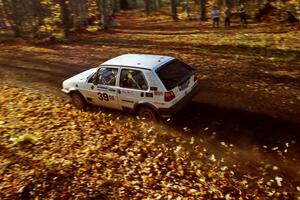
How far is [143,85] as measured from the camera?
833 cm

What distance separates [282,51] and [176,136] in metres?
9.43

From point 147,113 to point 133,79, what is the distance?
1.12m

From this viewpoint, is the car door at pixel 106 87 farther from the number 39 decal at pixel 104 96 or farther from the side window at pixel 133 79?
the side window at pixel 133 79

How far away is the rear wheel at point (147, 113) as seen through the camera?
852 centimetres

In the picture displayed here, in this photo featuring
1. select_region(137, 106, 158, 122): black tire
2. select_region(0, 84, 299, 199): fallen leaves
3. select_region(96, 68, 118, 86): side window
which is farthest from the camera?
select_region(96, 68, 118, 86): side window

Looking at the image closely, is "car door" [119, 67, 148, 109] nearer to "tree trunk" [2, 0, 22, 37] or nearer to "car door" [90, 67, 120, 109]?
"car door" [90, 67, 120, 109]

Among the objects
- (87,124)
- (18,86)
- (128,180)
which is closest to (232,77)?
(87,124)

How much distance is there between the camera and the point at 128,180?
6.54 meters

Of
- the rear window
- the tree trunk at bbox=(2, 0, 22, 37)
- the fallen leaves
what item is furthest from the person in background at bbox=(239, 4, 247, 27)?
the tree trunk at bbox=(2, 0, 22, 37)

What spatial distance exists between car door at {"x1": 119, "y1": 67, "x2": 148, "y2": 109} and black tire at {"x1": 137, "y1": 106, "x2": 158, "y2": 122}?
29 centimetres

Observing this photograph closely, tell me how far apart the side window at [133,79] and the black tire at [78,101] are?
2082 mm

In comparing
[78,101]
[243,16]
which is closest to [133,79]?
[78,101]

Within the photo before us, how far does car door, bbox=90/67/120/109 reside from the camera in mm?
8984

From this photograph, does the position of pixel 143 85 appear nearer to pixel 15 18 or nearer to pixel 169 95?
pixel 169 95
